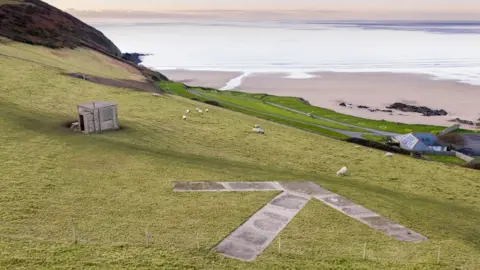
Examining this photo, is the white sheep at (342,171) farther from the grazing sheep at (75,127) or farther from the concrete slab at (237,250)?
the grazing sheep at (75,127)

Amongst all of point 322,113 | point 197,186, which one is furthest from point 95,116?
point 322,113

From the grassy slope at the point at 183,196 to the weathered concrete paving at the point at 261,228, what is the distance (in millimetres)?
476

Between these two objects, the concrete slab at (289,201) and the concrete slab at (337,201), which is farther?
the concrete slab at (337,201)

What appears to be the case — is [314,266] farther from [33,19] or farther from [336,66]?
[336,66]

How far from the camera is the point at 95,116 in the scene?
33.2m

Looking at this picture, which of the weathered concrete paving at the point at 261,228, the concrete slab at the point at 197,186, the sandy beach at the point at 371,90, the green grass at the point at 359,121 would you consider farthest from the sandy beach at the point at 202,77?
the weathered concrete paving at the point at 261,228

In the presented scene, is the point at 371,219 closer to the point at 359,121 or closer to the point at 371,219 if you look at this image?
the point at 371,219

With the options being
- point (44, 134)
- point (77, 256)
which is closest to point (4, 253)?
point (77, 256)

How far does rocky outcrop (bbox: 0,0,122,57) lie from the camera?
76250 mm

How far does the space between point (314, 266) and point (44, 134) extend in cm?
2290

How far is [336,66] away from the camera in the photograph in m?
140

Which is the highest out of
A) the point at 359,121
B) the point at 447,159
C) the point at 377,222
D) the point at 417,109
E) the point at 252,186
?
the point at 252,186

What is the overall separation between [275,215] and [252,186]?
429 cm

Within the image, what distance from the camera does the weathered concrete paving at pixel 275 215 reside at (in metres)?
18.1
